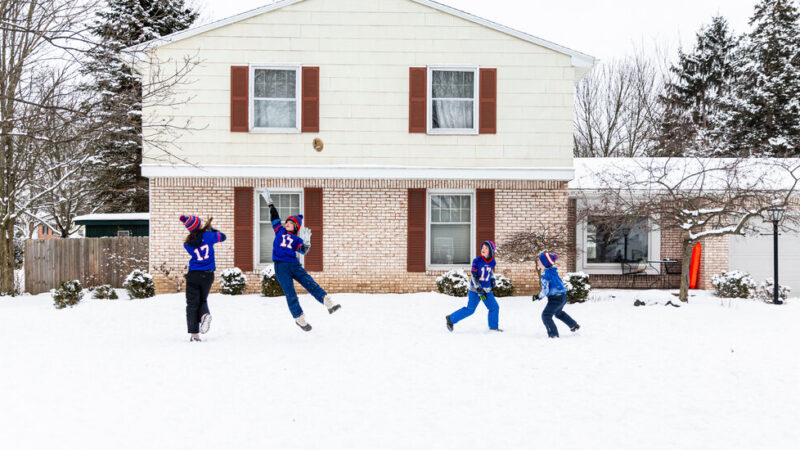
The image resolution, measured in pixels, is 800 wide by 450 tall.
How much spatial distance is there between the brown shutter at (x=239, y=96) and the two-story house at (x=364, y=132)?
34 mm

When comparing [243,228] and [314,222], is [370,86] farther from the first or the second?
[243,228]

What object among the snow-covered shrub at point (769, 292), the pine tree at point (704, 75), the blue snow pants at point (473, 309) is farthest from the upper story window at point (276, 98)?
the pine tree at point (704, 75)

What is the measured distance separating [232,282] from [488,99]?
7497 millimetres

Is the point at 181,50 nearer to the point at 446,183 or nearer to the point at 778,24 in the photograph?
the point at 446,183

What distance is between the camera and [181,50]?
1403cm

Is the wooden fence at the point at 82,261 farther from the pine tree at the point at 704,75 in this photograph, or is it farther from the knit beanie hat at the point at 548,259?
the pine tree at the point at 704,75

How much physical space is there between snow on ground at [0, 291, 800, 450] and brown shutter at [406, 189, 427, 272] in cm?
366

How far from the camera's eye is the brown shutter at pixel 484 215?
14641 millimetres

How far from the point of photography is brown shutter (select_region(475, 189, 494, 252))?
14641 millimetres

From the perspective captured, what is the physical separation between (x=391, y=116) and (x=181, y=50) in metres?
5.23

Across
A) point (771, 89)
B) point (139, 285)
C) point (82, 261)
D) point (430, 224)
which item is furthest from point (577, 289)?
point (771, 89)

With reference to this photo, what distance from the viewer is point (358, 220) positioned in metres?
14.5

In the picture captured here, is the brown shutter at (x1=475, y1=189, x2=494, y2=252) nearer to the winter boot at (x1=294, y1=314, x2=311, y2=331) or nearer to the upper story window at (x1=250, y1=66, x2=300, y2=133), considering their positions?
the upper story window at (x1=250, y1=66, x2=300, y2=133)

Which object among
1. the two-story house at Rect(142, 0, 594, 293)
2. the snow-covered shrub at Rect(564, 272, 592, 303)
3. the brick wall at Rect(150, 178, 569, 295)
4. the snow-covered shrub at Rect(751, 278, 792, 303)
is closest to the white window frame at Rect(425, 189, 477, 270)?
the two-story house at Rect(142, 0, 594, 293)
